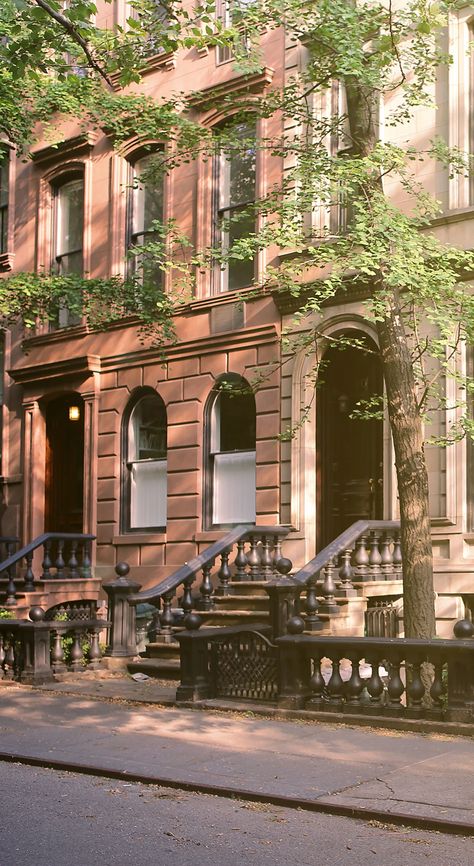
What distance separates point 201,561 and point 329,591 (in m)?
2.53

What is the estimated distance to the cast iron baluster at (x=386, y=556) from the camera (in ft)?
52.3

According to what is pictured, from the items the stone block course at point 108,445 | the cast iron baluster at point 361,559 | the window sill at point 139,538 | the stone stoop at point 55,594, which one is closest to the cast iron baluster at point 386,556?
the cast iron baluster at point 361,559

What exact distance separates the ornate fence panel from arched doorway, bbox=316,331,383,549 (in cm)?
566

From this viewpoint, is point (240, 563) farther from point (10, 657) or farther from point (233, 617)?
point (10, 657)

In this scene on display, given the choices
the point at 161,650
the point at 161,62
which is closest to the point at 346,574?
the point at 161,650

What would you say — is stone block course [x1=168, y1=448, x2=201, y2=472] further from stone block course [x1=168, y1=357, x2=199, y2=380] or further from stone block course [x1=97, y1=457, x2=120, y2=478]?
stone block course [x1=97, y1=457, x2=120, y2=478]

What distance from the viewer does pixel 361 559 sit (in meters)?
15.5

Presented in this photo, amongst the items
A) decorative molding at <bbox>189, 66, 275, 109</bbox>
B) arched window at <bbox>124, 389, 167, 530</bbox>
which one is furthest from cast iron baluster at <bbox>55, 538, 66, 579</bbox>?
decorative molding at <bbox>189, 66, 275, 109</bbox>

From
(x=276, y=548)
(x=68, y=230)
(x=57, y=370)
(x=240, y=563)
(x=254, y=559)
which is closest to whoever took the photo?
(x=240, y=563)

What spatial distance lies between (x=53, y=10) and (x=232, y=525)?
1049 centimetres

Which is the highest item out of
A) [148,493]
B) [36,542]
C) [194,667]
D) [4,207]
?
[4,207]

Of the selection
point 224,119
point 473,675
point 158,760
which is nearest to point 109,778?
point 158,760

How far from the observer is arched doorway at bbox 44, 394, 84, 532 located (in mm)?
23297

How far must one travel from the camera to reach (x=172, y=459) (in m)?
20.6
